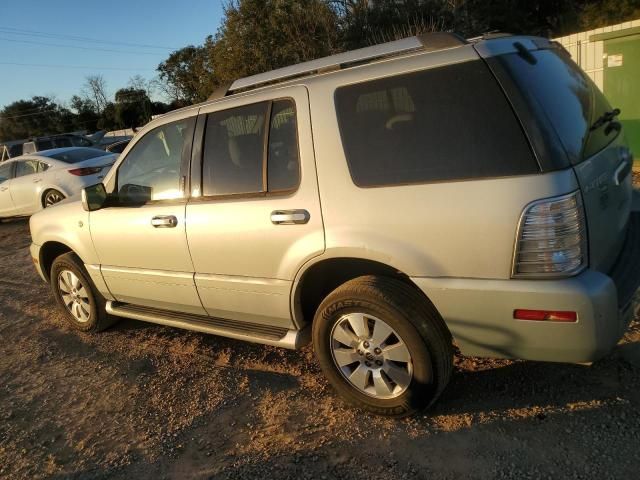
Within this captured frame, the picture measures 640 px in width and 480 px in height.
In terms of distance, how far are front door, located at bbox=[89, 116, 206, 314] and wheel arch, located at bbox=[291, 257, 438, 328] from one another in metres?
0.87

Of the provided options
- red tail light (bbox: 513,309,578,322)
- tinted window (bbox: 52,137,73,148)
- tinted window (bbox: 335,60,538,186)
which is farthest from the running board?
tinted window (bbox: 52,137,73,148)

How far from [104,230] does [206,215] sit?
1.22m

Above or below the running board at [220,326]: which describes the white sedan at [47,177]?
above

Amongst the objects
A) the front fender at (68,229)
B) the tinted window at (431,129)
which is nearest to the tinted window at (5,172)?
the front fender at (68,229)

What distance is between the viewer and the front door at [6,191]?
457 inches

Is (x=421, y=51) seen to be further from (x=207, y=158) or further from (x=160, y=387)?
(x=160, y=387)

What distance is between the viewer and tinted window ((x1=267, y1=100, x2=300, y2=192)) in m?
3.19

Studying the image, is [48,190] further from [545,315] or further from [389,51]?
[545,315]

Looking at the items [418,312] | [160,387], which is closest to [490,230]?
[418,312]

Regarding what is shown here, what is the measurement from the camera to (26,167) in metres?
11.4

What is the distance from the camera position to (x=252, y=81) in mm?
3607

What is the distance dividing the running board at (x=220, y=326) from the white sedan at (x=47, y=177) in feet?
21.8

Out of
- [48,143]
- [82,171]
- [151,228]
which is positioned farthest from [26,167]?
[48,143]

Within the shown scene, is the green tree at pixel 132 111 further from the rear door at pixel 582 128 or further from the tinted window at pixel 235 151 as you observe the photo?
the rear door at pixel 582 128
